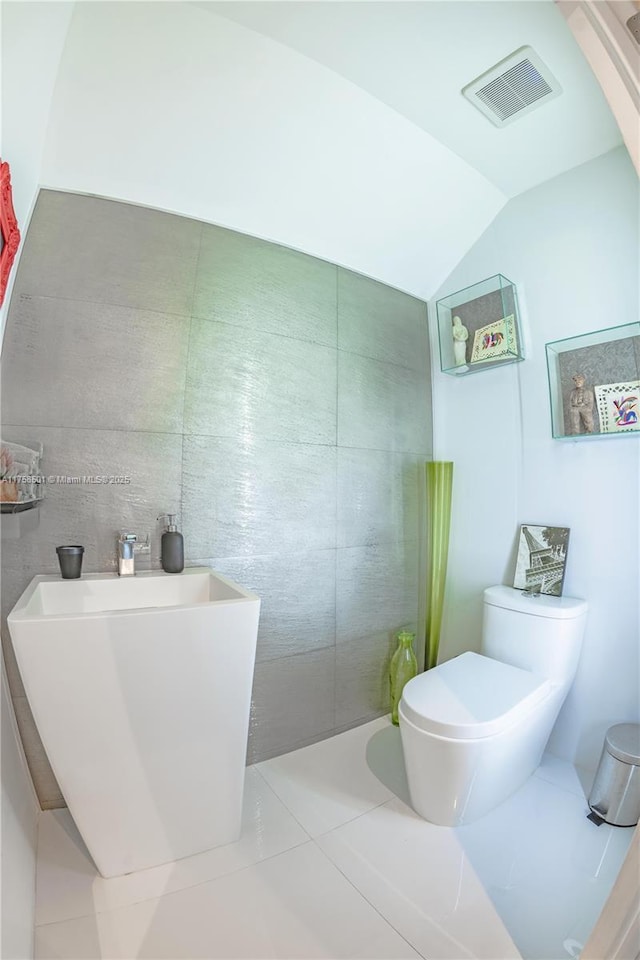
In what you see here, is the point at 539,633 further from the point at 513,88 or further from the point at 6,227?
the point at 6,227

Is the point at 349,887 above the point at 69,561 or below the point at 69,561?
below

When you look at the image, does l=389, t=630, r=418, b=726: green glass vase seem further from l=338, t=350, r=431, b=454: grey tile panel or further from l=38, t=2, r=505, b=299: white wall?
l=38, t=2, r=505, b=299: white wall

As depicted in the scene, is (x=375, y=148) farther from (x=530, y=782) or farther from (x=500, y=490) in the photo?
(x=530, y=782)

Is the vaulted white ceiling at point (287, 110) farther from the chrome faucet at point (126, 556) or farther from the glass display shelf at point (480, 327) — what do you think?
the chrome faucet at point (126, 556)

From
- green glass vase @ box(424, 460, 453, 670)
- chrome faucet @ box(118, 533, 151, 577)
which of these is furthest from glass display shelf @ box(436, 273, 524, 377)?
chrome faucet @ box(118, 533, 151, 577)

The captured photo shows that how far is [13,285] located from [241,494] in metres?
1.02

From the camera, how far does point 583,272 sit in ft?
5.65

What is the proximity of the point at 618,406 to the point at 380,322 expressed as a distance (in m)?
1.09

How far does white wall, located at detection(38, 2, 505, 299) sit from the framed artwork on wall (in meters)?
0.36

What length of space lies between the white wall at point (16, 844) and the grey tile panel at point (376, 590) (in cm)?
119

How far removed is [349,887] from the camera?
1167 millimetres

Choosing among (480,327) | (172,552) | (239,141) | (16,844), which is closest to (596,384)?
(480,327)

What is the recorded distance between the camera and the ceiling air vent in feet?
4.38

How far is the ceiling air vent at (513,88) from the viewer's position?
133 cm
